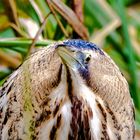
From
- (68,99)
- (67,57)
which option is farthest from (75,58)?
(68,99)

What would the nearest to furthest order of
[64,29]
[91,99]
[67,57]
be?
[67,57] < [91,99] < [64,29]

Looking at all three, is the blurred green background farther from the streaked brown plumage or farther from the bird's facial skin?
the bird's facial skin

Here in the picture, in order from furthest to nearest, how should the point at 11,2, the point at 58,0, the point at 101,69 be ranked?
the point at 11,2
the point at 58,0
the point at 101,69

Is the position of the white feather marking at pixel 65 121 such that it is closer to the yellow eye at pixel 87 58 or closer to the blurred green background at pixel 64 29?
the yellow eye at pixel 87 58

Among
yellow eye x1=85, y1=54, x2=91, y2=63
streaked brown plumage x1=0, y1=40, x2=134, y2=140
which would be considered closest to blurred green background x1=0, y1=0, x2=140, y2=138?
streaked brown plumage x1=0, y1=40, x2=134, y2=140

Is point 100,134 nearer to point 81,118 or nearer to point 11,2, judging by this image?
point 81,118

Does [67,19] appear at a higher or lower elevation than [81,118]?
higher

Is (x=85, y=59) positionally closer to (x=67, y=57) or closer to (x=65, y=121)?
(x=67, y=57)

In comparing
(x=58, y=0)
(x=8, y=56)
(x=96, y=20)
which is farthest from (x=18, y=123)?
(x=96, y=20)
